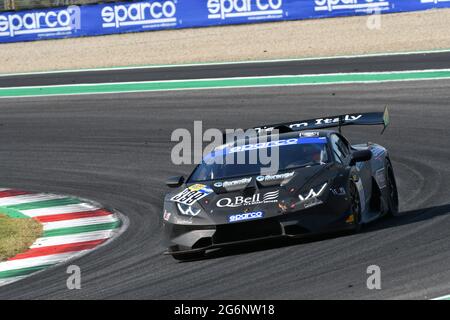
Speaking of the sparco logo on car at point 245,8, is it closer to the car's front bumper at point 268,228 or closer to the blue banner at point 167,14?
the blue banner at point 167,14

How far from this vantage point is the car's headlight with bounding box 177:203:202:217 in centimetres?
992

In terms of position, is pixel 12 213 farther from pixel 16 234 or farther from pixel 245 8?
pixel 245 8

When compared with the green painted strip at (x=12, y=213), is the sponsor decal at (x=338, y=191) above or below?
above

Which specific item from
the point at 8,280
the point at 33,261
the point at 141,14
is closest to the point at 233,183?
the point at 8,280

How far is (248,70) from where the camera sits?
24.0 meters

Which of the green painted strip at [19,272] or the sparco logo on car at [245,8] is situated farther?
the sparco logo on car at [245,8]

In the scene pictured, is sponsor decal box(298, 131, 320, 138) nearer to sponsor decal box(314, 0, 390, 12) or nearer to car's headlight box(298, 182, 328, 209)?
car's headlight box(298, 182, 328, 209)

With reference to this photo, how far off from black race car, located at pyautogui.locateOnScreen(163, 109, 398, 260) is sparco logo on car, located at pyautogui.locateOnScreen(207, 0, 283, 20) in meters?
18.4

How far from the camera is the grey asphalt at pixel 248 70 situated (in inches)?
871

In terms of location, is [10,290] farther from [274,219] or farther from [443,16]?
[443,16]

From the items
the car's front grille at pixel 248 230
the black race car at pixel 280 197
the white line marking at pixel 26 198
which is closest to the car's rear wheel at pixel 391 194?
the black race car at pixel 280 197

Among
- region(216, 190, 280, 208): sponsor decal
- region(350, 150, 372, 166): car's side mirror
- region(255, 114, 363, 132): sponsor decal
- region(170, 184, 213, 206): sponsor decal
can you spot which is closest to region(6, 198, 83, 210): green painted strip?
region(255, 114, 363, 132): sponsor decal

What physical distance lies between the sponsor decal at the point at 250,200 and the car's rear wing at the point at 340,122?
1.99 m

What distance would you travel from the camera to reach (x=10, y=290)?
32.4 ft
